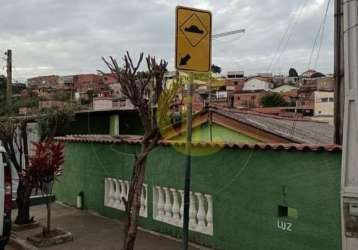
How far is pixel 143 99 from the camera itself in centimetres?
573

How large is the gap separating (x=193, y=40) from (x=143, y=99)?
167 cm

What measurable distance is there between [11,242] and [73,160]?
120 inches

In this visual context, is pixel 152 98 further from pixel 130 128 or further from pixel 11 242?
pixel 130 128

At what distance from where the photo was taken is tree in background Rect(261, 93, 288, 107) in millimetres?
48959

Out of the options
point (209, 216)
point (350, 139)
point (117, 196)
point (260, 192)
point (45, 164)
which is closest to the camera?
point (350, 139)

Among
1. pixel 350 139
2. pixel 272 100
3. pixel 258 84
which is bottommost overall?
pixel 350 139

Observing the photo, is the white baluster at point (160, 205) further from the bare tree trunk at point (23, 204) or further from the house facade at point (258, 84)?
the house facade at point (258, 84)

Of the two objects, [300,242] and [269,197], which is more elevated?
[269,197]

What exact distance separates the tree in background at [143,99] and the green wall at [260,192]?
4.76ft

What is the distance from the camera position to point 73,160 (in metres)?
11.0

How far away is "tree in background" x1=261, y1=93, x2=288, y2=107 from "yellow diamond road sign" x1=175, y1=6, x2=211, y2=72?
44.7m

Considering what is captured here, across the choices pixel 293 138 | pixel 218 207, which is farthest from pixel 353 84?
pixel 293 138

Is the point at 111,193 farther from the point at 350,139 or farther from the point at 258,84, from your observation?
the point at 258,84

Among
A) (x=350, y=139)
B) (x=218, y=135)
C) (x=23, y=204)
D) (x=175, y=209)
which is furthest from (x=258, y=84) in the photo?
(x=350, y=139)
